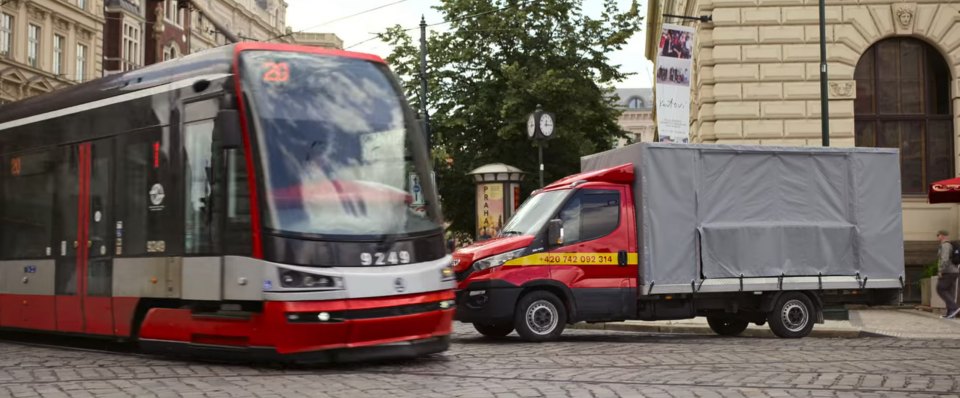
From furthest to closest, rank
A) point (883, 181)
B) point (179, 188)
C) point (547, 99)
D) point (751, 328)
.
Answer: point (547, 99) → point (751, 328) → point (883, 181) → point (179, 188)

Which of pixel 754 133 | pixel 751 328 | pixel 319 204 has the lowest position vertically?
pixel 751 328

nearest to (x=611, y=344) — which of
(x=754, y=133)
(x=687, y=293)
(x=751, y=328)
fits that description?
(x=687, y=293)

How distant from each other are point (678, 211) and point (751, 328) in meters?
3.41

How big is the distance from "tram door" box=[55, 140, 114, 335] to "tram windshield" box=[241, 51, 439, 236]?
2.80 m

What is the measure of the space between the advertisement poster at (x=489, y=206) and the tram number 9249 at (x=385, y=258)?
14831 mm

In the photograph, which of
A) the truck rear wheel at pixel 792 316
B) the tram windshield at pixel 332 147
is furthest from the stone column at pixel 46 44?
the tram windshield at pixel 332 147

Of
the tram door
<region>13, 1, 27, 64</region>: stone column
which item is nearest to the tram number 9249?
→ the tram door

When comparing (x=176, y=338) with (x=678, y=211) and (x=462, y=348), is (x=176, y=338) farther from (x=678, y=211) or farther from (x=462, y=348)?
(x=678, y=211)

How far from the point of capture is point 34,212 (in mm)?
13727

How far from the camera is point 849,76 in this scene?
25.5 m

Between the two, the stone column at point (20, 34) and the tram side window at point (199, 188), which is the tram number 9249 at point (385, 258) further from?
the stone column at point (20, 34)

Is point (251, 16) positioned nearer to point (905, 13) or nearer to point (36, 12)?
point (36, 12)

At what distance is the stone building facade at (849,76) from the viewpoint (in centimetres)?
2547

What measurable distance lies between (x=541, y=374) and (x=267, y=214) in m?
2.74
